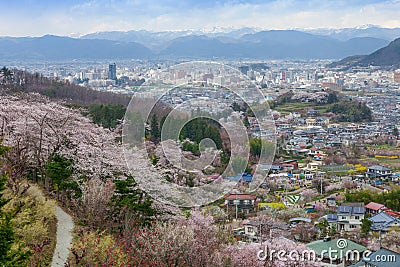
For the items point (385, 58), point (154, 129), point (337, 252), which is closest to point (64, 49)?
point (385, 58)

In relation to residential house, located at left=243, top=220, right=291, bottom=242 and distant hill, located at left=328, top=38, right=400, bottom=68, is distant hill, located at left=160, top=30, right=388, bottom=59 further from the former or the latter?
residential house, located at left=243, top=220, right=291, bottom=242

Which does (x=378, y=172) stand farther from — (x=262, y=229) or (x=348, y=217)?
(x=262, y=229)

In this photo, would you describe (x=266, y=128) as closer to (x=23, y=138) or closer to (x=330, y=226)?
(x=330, y=226)

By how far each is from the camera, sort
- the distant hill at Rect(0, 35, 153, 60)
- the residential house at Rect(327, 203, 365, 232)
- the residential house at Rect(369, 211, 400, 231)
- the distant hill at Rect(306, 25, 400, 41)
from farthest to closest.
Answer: the distant hill at Rect(306, 25, 400, 41) → the distant hill at Rect(0, 35, 153, 60) → the residential house at Rect(327, 203, 365, 232) → the residential house at Rect(369, 211, 400, 231)

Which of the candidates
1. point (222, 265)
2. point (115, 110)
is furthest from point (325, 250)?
point (115, 110)

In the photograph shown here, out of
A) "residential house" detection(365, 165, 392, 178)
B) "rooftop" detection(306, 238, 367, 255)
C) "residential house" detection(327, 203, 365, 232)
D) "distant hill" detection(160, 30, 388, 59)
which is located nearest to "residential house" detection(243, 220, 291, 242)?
"rooftop" detection(306, 238, 367, 255)

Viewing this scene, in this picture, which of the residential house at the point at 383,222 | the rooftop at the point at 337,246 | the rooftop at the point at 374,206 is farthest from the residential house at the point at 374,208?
the rooftop at the point at 337,246

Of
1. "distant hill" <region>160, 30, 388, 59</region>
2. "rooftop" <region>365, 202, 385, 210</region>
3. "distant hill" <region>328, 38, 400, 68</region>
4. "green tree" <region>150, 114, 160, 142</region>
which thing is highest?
"distant hill" <region>160, 30, 388, 59</region>
